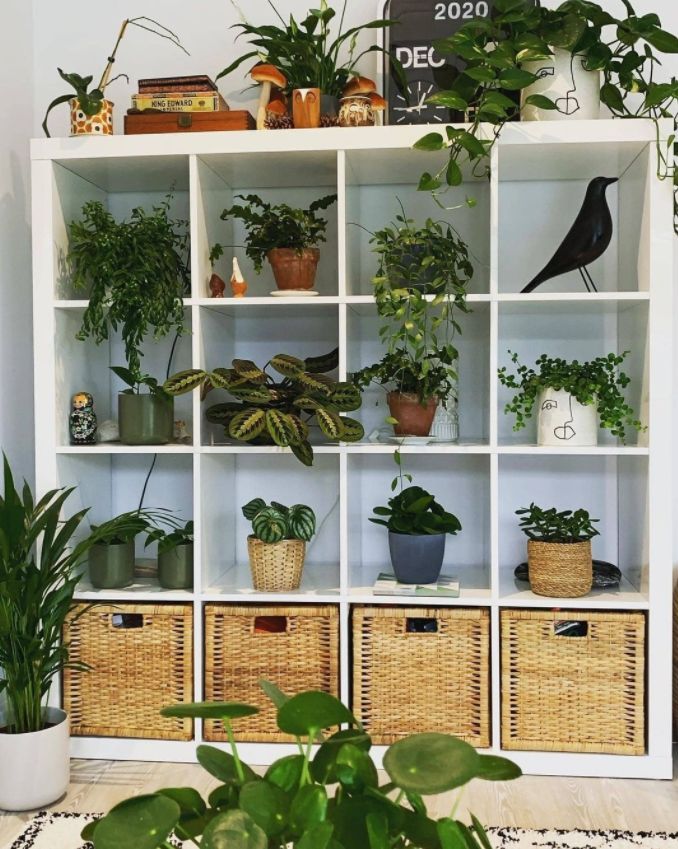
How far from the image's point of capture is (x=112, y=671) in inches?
108

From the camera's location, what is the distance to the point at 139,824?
0.85m

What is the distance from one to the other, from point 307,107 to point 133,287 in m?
0.71

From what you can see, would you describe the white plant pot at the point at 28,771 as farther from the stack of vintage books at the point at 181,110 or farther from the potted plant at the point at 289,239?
the stack of vintage books at the point at 181,110

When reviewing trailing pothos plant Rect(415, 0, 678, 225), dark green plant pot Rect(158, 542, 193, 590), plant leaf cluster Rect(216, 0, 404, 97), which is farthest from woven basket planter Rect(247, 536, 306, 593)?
plant leaf cluster Rect(216, 0, 404, 97)

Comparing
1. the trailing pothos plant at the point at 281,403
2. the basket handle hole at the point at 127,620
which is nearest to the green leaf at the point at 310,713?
the trailing pothos plant at the point at 281,403

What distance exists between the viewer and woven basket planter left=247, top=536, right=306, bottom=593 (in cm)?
269

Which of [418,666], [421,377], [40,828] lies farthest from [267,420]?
[40,828]

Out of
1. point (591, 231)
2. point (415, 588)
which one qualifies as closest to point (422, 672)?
point (415, 588)

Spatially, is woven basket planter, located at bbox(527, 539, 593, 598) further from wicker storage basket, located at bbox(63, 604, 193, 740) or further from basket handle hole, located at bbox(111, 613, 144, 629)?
basket handle hole, located at bbox(111, 613, 144, 629)

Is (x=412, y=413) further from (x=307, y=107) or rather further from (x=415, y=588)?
(x=307, y=107)

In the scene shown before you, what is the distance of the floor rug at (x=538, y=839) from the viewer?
218cm

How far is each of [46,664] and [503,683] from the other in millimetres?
1252

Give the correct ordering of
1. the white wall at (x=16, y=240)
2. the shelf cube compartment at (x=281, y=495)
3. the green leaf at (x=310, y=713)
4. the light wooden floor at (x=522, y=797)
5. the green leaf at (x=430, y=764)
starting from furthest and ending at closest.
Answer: the shelf cube compartment at (x=281, y=495) → the white wall at (x=16, y=240) → the light wooden floor at (x=522, y=797) → the green leaf at (x=310, y=713) → the green leaf at (x=430, y=764)

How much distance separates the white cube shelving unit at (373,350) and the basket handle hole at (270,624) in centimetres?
7
